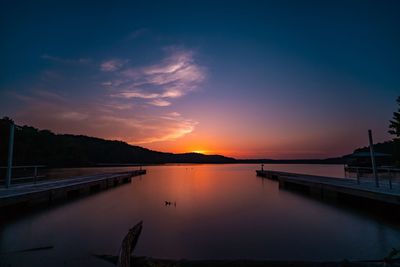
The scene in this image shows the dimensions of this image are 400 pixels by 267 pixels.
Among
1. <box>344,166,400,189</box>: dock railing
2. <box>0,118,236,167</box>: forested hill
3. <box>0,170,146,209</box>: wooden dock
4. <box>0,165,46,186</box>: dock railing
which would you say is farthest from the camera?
<box>0,118,236,167</box>: forested hill

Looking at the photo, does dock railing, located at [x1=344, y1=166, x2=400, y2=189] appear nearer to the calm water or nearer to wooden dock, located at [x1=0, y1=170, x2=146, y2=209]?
the calm water

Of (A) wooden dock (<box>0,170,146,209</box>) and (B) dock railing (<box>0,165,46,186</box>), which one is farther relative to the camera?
(B) dock railing (<box>0,165,46,186</box>)

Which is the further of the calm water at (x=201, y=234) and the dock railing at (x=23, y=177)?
the dock railing at (x=23, y=177)

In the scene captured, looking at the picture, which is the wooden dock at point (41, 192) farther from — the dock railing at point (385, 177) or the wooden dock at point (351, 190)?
the dock railing at point (385, 177)

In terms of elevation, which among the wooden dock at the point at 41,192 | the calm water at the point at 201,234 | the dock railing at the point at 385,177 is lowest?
the calm water at the point at 201,234

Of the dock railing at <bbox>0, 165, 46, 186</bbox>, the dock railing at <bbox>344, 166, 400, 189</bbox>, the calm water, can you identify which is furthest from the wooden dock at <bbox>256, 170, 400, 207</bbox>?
the dock railing at <bbox>0, 165, 46, 186</bbox>

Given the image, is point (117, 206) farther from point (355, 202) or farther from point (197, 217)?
point (355, 202)

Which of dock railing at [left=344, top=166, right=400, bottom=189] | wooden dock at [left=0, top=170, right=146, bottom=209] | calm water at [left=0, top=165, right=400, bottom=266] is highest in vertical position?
dock railing at [left=344, top=166, right=400, bottom=189]

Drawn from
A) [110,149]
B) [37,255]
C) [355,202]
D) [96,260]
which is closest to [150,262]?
[96,260]

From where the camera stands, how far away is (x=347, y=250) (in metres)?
6.80

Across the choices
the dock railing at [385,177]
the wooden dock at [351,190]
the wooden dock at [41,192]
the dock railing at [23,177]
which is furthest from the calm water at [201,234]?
the dock railing at [23,177]

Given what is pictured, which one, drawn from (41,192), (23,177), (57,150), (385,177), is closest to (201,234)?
(41,192)

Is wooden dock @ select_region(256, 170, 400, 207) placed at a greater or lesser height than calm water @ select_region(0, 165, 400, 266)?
greater

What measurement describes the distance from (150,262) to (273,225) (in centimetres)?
711
